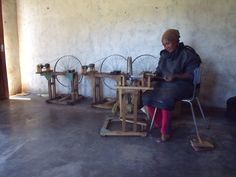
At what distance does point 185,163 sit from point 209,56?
2.15 meters

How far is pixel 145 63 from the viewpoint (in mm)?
4383

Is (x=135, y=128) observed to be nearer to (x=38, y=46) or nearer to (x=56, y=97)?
(x=56, y=97)

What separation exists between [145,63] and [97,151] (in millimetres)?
2154

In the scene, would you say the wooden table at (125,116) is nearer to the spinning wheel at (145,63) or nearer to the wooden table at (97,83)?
the wooden table at (97,83)

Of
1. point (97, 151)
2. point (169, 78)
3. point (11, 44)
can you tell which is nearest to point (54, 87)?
point (11, 44)

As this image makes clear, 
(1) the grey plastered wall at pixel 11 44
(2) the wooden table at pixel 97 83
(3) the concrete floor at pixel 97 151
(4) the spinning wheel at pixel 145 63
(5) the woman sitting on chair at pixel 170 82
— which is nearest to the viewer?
(3) the concrete floor at pixel 97 151

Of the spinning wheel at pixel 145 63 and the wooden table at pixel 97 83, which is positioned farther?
the spinning wheel at pixel 145 63

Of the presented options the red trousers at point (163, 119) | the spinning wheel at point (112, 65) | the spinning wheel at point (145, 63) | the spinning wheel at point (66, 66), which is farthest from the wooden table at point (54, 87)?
the red trousers at point (163, 119)

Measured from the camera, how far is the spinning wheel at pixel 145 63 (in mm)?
4328

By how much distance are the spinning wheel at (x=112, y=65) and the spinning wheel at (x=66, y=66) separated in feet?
1.56

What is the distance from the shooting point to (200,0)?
3.88 m

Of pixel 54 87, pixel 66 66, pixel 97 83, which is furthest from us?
pixel 66 66

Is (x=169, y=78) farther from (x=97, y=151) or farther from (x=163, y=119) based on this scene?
(x=97, y=151)

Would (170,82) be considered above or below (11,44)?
below
